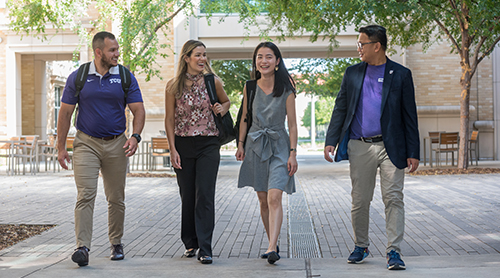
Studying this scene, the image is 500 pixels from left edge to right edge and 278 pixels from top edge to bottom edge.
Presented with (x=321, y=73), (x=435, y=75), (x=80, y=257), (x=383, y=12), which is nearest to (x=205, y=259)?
(x=80, y=257)

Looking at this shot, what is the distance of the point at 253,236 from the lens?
5.91 m

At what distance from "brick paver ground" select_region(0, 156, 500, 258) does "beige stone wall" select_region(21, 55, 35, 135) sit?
13.3 meters

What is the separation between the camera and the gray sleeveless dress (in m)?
4.62

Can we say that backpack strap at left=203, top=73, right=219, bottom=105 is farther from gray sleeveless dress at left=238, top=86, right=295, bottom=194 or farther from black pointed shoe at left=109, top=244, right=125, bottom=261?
black pointed shoe at left=109, top=244, right=125, bottom=261

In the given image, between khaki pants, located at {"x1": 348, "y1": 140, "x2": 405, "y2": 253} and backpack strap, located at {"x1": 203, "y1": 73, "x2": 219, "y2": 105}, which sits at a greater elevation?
backpack strap, located at {"x1": 203, "y1": 73, "x2": 219, "y2": 105}

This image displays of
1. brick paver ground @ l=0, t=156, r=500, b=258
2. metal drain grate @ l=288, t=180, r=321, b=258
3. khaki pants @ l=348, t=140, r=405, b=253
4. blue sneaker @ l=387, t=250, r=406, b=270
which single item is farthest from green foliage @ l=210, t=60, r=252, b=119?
blue sneaker @ l=387, t=250, r=406, b=270

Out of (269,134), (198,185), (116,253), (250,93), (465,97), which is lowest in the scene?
(116,253)

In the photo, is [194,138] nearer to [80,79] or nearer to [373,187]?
[80,79]

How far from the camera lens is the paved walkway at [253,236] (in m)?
4.32

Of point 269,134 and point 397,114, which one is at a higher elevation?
point 397,114

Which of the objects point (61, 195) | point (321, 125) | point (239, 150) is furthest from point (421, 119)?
point (321, 125)

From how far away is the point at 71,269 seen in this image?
4395mm

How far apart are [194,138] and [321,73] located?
22931mm

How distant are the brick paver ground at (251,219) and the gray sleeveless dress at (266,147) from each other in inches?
30.9
